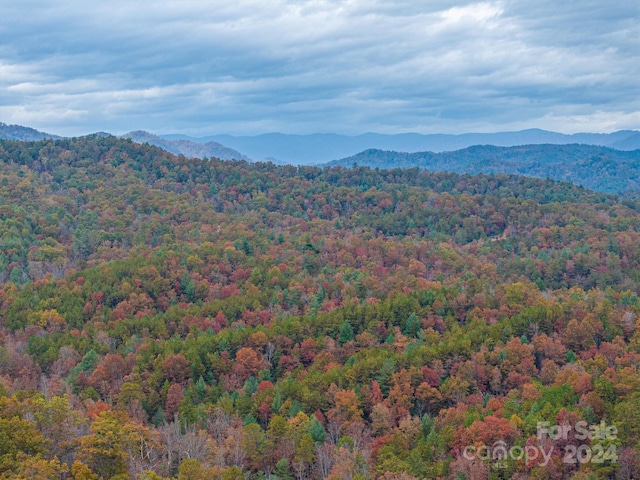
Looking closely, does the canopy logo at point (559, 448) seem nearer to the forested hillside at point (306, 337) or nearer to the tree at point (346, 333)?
the forested hillside at point (306, 337)

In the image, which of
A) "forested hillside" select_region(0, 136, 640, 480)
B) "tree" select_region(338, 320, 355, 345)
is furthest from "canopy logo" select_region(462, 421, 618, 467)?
"tree" select_region(338, 320, 355, 345)

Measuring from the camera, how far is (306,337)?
2692 inches

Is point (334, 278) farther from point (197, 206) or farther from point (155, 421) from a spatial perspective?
point (197, 206)

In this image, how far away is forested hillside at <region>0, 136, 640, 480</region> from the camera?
40.0 meters

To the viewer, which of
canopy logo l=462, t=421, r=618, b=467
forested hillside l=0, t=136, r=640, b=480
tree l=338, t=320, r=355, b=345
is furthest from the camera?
tree l=338, t=320, r=355, b=345

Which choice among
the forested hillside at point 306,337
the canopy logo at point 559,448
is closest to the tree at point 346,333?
the forested hillside at point 306,337

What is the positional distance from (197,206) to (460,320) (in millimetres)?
77112

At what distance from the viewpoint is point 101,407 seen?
4759 centimetres

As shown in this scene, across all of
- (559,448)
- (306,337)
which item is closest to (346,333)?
(306,337)

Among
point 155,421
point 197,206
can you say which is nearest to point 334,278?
point 155,421

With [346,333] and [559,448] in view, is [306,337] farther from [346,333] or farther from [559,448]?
[559,448]

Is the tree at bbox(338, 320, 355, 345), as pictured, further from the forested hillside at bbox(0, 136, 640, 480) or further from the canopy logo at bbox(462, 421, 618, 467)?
the canopy logo at bbox(462, 421, 618, 467)

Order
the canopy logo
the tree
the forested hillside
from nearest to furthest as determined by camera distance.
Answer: the canopy logo < the forested hillside < the tree

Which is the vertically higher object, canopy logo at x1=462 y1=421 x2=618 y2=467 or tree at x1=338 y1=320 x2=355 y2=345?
tree at x1=338 y1=320 x2=355 y2=345
